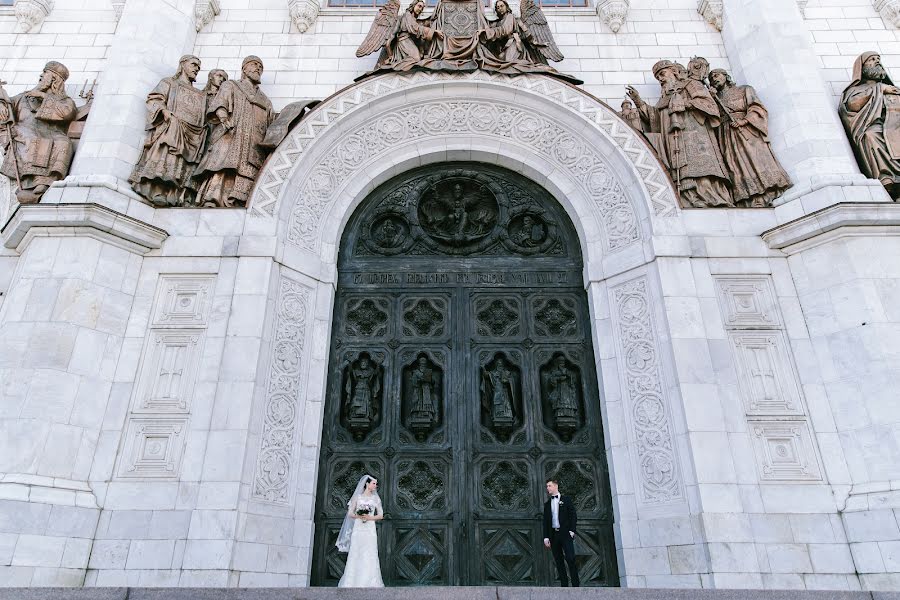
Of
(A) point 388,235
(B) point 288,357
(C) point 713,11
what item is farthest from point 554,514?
(C) point 713,11

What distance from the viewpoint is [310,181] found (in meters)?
9.22

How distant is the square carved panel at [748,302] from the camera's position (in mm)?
7977

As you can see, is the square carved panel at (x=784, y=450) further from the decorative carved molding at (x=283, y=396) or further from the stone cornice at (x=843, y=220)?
the decorative carved molding at (x=283, y=396)

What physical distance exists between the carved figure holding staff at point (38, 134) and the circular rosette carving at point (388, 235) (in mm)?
4473

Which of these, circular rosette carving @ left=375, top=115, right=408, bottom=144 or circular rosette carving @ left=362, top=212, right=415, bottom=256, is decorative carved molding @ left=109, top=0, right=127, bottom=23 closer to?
circular rosette carving @ left=375, top=115, right=408, bottom=144

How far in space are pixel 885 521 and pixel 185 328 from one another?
831 centimetres

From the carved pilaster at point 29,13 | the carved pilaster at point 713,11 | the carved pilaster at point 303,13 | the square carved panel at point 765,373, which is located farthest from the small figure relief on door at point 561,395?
the carved pilaster at point 29,13

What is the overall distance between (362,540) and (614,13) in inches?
370

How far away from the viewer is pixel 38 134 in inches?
358

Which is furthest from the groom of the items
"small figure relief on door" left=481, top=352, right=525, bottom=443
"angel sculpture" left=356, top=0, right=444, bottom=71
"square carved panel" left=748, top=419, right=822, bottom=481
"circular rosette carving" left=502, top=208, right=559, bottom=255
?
"angel sculpture" left=356, top=0, right=444, bottom=71

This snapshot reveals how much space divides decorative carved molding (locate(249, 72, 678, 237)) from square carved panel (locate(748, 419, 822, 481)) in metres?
3.12

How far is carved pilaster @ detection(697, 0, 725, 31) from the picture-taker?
10.6 meters

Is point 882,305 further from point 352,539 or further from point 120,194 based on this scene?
point 120,194

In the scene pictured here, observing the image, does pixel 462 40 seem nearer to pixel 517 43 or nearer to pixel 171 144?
pixel 517 43
